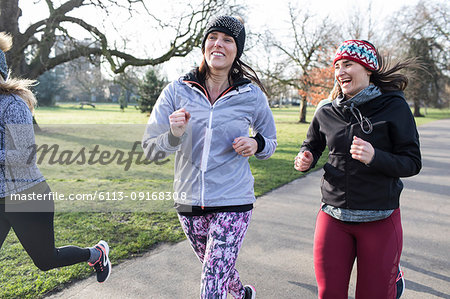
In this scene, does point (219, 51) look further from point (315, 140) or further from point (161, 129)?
point (315, 140)

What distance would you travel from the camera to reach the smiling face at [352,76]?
7.44 feet

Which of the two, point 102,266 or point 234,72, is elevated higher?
point 234,72

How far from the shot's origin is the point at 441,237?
4.38m

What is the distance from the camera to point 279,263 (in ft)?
11.7

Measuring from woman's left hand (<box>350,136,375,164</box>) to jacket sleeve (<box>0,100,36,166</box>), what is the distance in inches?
83.1

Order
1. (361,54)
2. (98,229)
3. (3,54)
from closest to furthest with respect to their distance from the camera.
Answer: (361,54), (3,54), (98,229)

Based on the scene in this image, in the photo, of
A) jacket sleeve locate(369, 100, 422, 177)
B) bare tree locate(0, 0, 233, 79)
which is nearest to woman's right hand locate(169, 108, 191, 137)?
jacket sleeve locate(369, 100, 422, 177)

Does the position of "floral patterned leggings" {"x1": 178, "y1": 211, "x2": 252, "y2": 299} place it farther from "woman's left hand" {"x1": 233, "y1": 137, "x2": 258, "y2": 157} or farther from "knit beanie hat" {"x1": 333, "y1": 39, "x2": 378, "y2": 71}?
"knit beanie hat" {"x1": 333, "y1": 39, "x2": 378, "y2": 71}

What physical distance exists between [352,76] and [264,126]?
2.18 feet

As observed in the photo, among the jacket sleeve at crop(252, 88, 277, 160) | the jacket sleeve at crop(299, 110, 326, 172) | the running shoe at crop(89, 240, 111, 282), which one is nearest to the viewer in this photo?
the jacket sleeve at crop(252, 88, 277, 160)

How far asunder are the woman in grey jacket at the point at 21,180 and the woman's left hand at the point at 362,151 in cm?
210

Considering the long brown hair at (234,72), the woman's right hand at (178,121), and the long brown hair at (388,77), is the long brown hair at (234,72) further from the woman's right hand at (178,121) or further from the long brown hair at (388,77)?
the long brown hair at (388,77)

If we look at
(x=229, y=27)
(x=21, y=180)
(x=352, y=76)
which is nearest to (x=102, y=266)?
(x=21, y=180)

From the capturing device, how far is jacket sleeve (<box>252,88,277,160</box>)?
2.38 m
